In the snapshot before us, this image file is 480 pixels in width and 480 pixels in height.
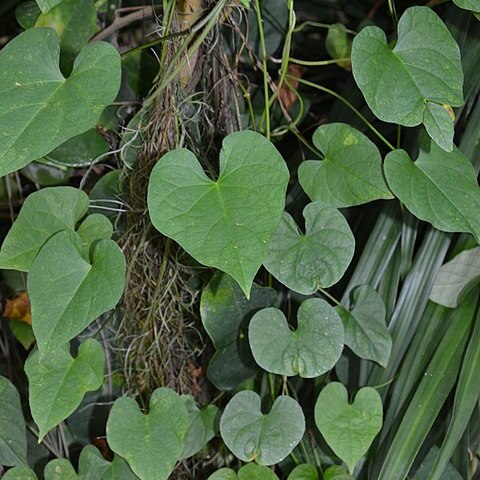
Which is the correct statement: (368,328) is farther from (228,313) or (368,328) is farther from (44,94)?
(44,94)

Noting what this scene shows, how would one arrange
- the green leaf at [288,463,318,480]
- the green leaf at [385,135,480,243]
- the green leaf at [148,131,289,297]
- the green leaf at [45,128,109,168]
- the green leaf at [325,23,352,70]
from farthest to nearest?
the green leaf at [325,23,352,70]
the green leaf at [45,128,109,168]
the green leaf at [288,463,318,480]
the green leaf at [385,135,480,243]
the green leaf at [148,131,289,297]

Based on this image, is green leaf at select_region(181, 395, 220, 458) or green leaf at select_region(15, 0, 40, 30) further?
green leaf at select_region(15, 0, 40, 30)

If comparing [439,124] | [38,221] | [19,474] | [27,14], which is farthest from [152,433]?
[27,14]

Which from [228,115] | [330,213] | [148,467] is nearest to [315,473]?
[148,467]

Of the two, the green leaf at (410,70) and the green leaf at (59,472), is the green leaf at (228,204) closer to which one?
the green leaf at (410,70)

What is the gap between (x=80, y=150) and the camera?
1.05 metres

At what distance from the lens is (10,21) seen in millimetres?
1414

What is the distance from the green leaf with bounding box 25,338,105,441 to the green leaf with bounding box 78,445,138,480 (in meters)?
0.12

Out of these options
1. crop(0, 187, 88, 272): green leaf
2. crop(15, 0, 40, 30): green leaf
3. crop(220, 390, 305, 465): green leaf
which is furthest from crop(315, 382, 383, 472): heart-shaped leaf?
crop(15, 0, 40, 30): green leaf

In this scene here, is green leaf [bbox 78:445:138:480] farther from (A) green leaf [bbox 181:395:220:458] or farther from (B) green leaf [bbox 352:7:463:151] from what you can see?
(B) green leaf [bbox 352:7:463:151]

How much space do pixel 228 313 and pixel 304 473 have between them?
9.0 inches

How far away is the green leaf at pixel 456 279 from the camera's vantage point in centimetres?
97

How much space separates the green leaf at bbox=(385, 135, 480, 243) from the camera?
0.83 metres

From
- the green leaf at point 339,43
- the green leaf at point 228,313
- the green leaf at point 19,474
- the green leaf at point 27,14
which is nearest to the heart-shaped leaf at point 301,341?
the green leaf at point 228,313
